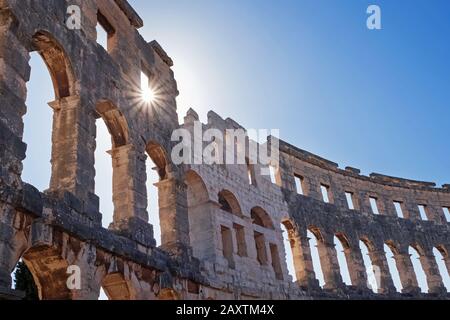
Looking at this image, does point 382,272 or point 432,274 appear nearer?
point 382,272

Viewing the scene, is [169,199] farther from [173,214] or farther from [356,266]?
[356,266]

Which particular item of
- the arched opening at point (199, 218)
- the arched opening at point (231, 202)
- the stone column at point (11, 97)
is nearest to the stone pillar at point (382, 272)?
the arched opening at point (231, 202)

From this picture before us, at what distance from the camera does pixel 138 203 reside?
36.2 feet

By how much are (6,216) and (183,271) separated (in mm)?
5387

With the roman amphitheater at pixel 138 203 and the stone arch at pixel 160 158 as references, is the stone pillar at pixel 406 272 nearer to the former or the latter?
the roman amphitheater at pixel 138 203

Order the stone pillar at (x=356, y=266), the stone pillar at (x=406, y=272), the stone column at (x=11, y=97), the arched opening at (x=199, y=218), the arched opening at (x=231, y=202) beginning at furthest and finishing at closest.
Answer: the stone pillar at (x=406, y=272), the stone pillar at (x=356, y=266), the arched opening at (x=231, y=202), the arched opening at (x=199, y=218), the stone column at (x=11, y=97)

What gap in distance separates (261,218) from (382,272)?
24.6 feet

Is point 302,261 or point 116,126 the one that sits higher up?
point 116,126

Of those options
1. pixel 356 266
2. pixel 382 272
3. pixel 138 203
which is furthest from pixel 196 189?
pixel 382 272

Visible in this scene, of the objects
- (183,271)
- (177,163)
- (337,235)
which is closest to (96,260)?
(183,271)

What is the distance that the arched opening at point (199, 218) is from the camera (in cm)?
1419

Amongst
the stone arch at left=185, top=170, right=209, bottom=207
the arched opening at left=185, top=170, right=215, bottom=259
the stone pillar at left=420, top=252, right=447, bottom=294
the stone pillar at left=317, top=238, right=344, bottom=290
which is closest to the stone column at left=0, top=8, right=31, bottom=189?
the arched opening at left=185, top=170, right=215, bottom=259

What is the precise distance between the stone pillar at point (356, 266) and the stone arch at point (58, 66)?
50.3 feet

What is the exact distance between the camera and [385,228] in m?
23.7
